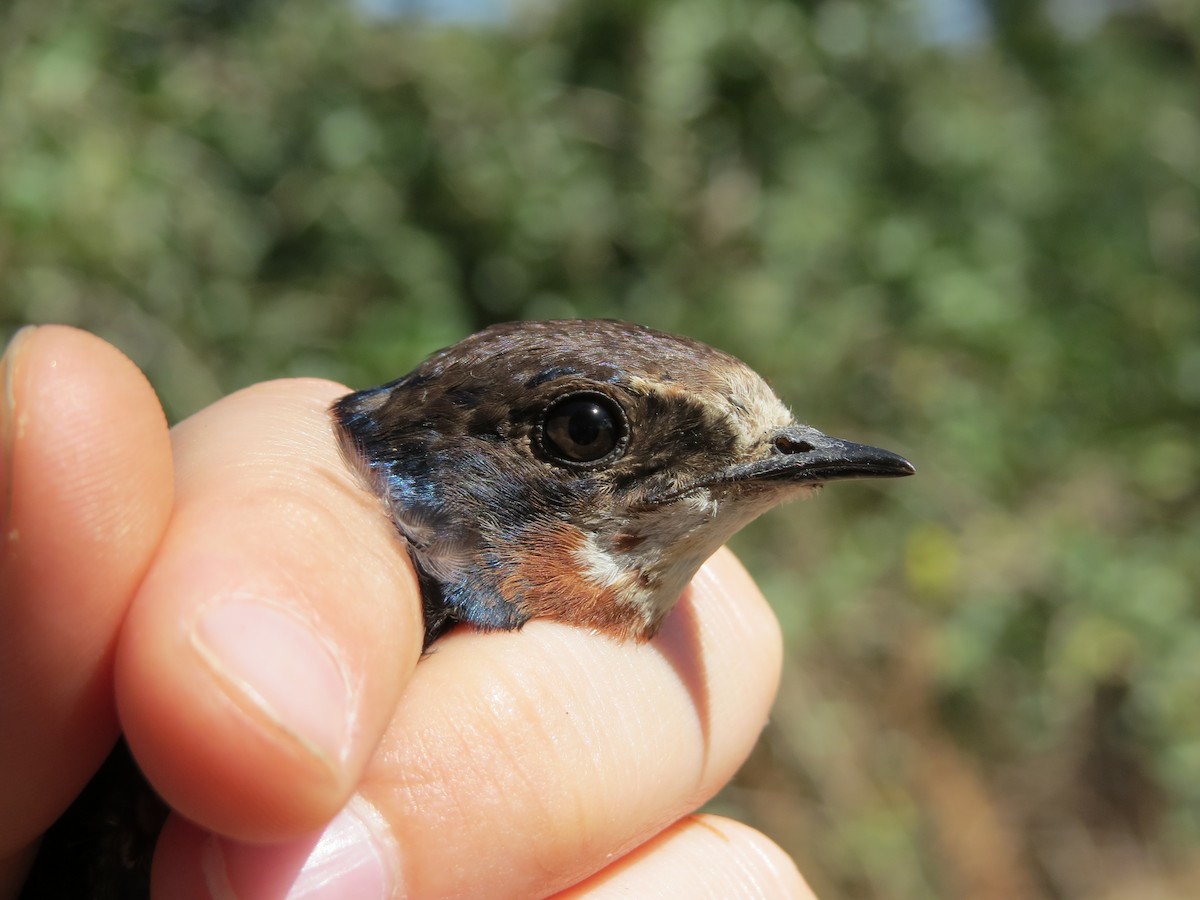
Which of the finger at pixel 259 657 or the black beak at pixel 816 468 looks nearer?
the finger at pixel 259 657

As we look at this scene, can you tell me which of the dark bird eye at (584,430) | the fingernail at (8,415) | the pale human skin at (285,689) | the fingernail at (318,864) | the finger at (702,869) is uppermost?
the fingernail at (8,415)

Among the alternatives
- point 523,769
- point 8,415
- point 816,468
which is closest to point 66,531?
point 8,415

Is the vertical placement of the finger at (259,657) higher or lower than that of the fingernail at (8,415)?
lower

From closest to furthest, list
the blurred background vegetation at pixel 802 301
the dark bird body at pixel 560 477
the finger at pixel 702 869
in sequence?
1. the dark bird body at pixel 560 477
2. the finger at pixel 702 869
3. the blurred background vegetation at pixel 802 301

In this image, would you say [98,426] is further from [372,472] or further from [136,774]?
[136,774]

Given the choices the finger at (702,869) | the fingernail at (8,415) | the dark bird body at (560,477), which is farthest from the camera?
the finger at (702,869)

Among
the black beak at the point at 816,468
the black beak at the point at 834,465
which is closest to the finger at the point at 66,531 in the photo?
the black beak at the point at 816,468

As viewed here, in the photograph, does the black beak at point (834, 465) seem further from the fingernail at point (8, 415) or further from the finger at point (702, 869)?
the fingernail at point (8, 415)
